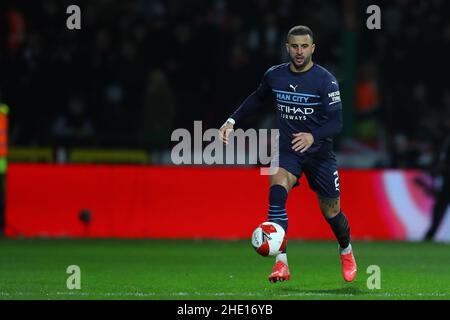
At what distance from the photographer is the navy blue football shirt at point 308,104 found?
10.4m

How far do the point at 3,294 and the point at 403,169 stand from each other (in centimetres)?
1061

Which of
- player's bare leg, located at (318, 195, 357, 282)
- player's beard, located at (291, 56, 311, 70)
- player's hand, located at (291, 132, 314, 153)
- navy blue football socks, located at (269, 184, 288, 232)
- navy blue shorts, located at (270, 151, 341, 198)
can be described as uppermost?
player's beard, located at (291, 56, 311, 70)

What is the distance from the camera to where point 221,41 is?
20719 millimetres

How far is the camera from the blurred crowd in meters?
19.9

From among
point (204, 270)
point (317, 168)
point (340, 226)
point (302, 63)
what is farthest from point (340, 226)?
point (204, 270)

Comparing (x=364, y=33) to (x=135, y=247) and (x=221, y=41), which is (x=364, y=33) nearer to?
(x=221, y=41)

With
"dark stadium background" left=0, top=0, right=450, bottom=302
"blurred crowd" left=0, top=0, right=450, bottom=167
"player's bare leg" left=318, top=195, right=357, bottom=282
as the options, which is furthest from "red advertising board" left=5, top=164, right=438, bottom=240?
"player's bare leg" left=318, top=195, right=357, bottom=282

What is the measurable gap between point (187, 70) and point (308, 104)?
34.3 feet

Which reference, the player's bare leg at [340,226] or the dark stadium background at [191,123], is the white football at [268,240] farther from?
the dark stadium background at [191,123]

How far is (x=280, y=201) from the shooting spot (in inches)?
407

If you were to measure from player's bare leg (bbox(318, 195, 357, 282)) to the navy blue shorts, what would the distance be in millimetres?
92

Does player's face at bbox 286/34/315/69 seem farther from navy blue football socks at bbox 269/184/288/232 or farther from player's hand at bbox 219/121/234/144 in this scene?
navy blue football socks at bbox 269/184/288/232
